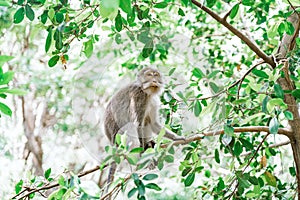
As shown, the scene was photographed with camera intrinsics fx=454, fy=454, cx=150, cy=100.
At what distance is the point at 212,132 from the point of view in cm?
114

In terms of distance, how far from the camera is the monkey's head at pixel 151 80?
1258mm

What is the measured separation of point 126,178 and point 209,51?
47.9 inches

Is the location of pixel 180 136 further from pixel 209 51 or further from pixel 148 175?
pixel 209 51

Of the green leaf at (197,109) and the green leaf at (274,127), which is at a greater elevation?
the green leaf at (197,109)

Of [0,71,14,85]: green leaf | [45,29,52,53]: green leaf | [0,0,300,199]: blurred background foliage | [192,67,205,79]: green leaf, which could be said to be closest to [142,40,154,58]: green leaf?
[0,0,300,199]: blurred background foliage

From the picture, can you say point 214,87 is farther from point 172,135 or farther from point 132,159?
point 132,159

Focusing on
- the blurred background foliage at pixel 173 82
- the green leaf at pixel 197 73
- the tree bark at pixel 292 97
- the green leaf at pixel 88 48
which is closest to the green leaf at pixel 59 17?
the blurred background foliage at pixel 173 82

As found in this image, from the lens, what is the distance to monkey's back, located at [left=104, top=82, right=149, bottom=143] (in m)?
1.42

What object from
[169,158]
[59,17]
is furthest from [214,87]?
[59,17]

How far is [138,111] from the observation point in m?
1.57

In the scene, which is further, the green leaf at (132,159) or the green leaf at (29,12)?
the green leaf at (29,12)

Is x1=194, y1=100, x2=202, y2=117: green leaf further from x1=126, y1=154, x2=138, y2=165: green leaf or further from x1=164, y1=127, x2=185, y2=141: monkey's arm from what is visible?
x1=126, y1=154, x2=138, y2=165: green leaf

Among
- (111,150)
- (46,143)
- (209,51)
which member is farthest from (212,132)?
(46,143)

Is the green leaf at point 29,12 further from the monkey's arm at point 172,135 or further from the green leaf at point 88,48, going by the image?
the monkey's arm at point 172,135
